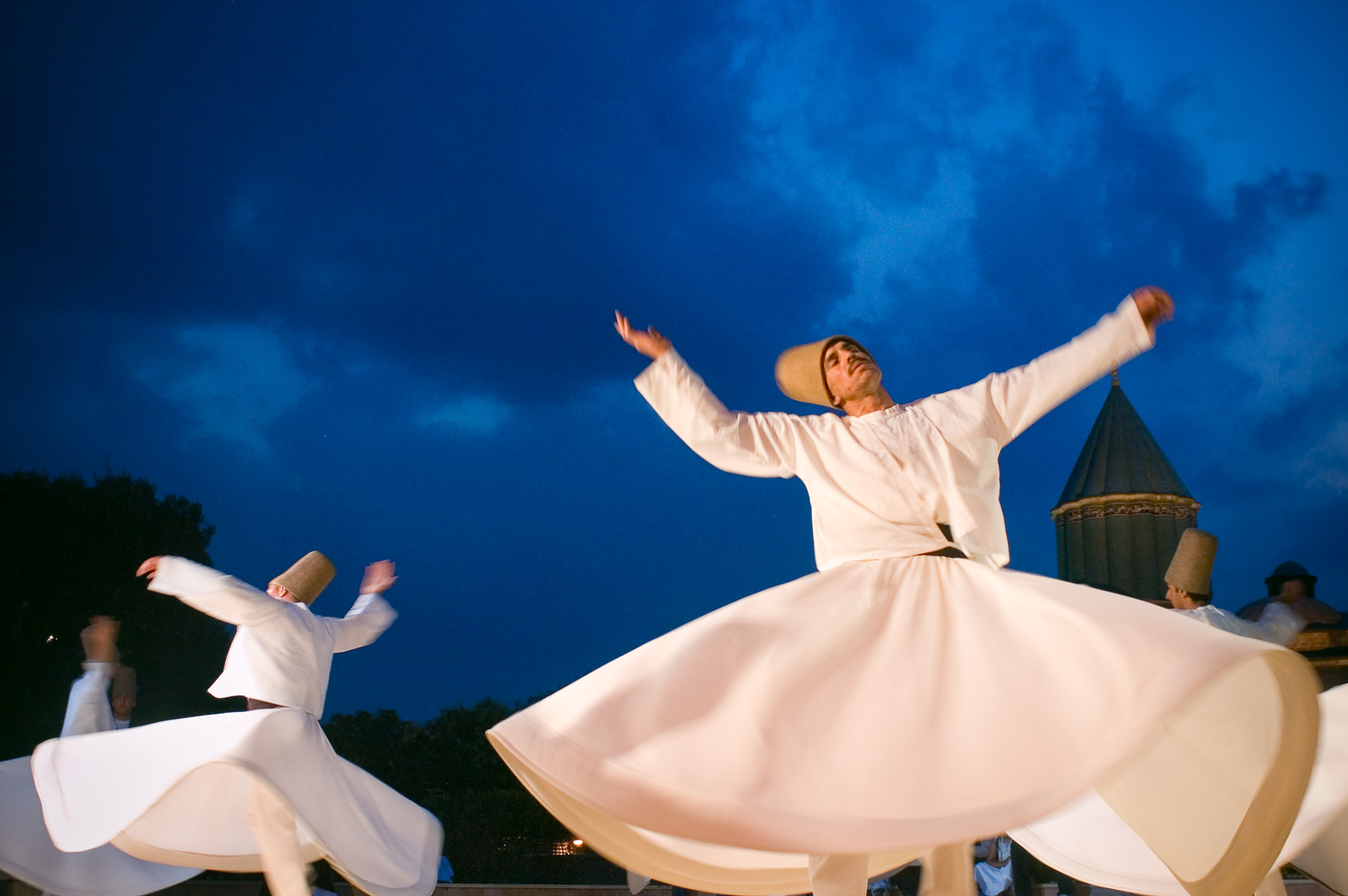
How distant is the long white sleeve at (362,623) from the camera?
506 centimetres

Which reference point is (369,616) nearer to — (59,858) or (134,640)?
(59,858)

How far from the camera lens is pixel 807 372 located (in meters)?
3.64

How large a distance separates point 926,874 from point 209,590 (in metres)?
3.26

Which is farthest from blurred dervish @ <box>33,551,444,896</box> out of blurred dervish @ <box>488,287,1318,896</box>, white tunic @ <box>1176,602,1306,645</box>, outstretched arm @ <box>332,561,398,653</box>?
white tunic @ <box>1176,602,1306,645</box>

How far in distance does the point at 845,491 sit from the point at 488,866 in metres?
10.7

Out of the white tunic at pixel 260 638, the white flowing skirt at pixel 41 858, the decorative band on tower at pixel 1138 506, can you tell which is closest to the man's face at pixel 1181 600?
the white tunic at pixel 260 638

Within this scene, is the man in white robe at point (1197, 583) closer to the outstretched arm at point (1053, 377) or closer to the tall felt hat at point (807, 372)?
the outstretched arm at point (1053, 377)

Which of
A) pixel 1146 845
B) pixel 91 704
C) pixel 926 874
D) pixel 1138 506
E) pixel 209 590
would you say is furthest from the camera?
pixel 1138 506

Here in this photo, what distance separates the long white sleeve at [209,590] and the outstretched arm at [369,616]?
601 millimetres

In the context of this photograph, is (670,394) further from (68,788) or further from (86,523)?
(86,523)

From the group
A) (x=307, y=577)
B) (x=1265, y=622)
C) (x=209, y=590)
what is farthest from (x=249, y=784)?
(x=1265, y=622)

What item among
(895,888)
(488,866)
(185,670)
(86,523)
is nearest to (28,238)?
(86,523)

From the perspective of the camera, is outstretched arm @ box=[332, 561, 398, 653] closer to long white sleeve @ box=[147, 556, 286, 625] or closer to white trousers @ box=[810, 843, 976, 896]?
long white sleeve @ box=[147, 556, 286, 625]

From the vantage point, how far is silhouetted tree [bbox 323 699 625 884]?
1227cm
